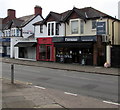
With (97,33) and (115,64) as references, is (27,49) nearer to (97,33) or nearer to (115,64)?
(97,33)

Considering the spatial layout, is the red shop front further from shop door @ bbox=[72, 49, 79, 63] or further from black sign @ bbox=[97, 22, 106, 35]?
black sign @ bbox=[97, 22, 106, 35]

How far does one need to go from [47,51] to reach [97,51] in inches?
339

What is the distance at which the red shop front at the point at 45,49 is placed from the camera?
2748cm

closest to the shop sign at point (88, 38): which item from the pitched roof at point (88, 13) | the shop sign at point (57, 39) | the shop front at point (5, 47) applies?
the pitched roof at point (88, 13)

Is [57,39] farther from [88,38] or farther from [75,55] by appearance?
[88,38]

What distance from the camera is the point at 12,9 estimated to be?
45281 mm

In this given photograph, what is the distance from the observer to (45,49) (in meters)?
28.5

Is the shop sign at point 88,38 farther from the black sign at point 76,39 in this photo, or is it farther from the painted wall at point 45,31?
the painted wall at point 45,31

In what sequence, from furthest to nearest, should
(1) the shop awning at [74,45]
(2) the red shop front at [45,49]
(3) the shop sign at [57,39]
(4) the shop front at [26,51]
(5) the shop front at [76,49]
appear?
(4) the shop front at [26,51], (2) the red shop front at [45,49], (3) the shop sign at [57,39], (5) the shop front at [76,49], (1) the shop awning at [74,45]

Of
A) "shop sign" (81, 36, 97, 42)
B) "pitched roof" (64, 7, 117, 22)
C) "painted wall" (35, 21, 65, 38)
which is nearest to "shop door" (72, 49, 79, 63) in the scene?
"shop sign" (81, 36, 97, 42)

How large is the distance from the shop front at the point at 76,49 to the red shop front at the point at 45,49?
0.99m

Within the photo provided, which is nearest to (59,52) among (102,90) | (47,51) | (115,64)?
(47,51)

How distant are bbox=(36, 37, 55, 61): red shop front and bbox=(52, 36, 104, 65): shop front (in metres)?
0.99

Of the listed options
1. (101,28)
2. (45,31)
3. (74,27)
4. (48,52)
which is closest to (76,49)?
(74,27)
